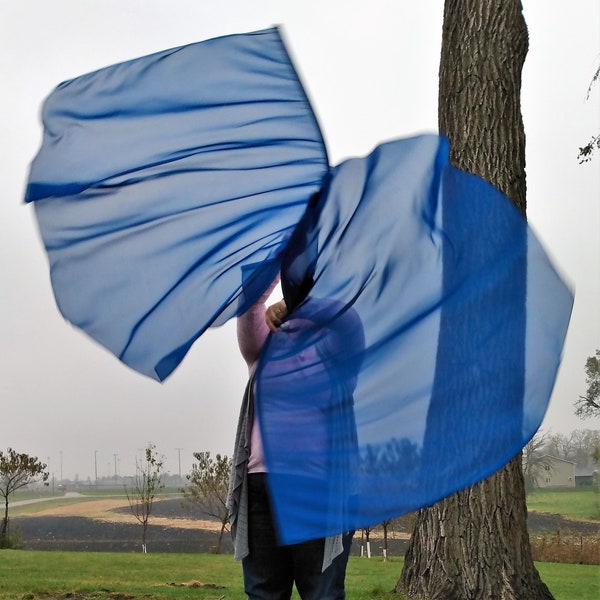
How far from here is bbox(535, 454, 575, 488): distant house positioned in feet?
19.1

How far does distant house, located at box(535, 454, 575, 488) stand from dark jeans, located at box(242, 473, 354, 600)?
438 centimetres

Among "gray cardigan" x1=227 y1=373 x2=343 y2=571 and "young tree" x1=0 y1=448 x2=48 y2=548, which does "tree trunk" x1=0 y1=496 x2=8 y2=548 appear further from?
"gray cardigan" x1=227 y1=373 x2=343 y2=571

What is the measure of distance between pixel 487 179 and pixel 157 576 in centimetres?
324

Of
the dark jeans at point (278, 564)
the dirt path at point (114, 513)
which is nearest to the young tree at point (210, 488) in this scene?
the dirt path at point (114, 513)

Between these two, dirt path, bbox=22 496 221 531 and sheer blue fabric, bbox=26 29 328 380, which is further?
dirt path, bbox=22 496 221 531

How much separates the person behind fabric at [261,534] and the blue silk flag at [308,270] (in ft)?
0.15

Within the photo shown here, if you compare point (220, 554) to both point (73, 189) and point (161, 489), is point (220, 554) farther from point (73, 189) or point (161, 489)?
point (73, 189)

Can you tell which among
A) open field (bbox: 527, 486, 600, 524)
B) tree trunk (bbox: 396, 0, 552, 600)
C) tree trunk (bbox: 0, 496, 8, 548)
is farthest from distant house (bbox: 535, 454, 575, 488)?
tree trunk (bbox: 0, 496, 8, 548)

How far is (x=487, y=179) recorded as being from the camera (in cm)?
394

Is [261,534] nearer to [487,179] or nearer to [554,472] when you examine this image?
[487,179]

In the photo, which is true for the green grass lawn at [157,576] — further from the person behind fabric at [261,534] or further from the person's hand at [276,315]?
the person's hand at [276,315]

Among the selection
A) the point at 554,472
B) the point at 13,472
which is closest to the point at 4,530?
the point at 13,472

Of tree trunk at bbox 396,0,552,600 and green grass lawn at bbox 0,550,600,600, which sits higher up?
tree trunk at bbox 396,0,552,600

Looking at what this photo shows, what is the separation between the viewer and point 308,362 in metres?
1.65
